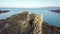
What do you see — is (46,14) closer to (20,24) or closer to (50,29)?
(50,29)

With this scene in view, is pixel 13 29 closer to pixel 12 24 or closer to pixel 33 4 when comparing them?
pixel 12 24

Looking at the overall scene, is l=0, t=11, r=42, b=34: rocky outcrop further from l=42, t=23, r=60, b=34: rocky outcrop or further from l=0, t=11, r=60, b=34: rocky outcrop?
l=42, t=23, r=60, b=34: rocky outcrop

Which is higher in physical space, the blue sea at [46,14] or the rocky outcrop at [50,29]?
the blue sea at [46,14]

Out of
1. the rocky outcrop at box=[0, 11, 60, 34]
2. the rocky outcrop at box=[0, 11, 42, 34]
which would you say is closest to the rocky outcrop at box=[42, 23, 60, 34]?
the rocky outcrop at box=[0, 11, 60, 34]

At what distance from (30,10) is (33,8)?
0.08 m

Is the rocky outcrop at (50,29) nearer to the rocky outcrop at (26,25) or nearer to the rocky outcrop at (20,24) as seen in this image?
the rocky outcrop at (26,25)

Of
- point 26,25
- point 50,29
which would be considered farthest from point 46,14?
point 26,25

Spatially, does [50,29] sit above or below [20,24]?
below

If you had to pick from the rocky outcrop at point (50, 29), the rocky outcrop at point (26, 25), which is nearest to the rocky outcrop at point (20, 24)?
the rocky outcrop at point (26, 25)

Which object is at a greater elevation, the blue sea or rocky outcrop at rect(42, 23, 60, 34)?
the blue sea

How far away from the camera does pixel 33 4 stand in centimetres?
268

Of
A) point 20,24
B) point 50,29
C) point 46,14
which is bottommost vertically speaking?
point 50,29

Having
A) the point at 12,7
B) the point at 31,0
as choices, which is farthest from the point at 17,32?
the point at 31,0

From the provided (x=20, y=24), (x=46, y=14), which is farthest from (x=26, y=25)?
(x=46, y=14)
